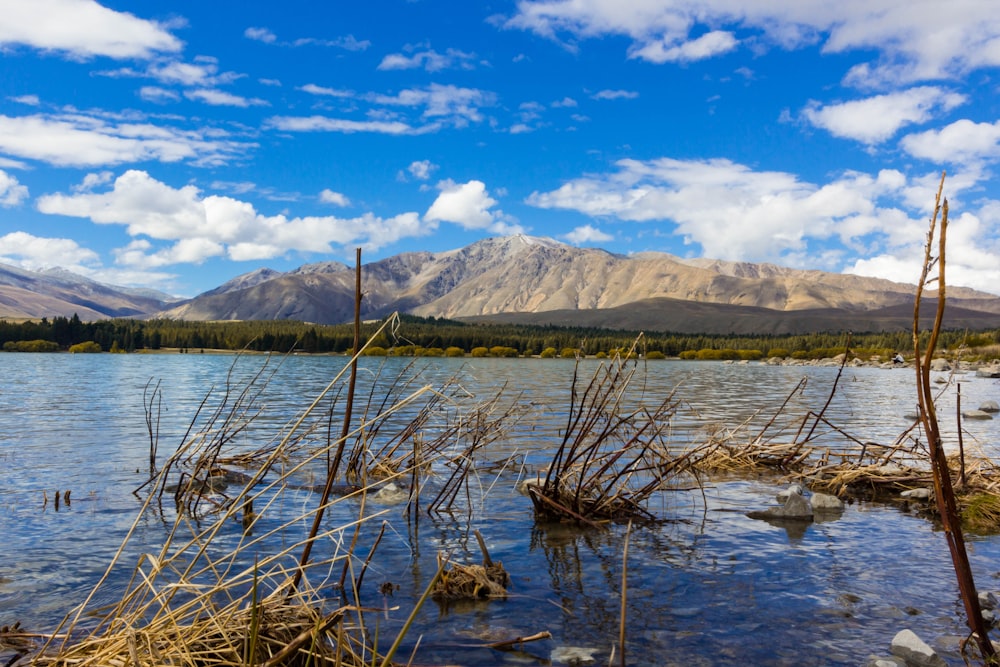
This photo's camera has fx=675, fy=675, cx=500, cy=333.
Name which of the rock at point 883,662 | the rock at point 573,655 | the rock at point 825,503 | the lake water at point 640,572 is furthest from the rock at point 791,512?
the rock at point 573,655

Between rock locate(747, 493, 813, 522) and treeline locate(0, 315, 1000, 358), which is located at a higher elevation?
treeline locate(0, 315, 1000, 358)

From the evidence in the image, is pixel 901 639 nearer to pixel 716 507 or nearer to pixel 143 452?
pixel 716 507

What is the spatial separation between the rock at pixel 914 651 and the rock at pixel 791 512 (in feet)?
16.9

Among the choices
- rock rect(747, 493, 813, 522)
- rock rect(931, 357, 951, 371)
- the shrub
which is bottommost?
the shrub

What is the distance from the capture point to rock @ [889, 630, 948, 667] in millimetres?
5738

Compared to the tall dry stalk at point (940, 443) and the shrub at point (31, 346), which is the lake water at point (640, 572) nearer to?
the tall dry stalk at point (940, 443)

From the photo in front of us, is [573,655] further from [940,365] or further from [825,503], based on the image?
[940,365]

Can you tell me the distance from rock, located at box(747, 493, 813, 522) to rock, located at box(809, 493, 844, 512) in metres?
0.60

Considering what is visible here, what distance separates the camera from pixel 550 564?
8766 millimetres

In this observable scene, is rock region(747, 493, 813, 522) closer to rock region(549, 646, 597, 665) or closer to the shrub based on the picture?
rock region(549, 646, 597, 665)

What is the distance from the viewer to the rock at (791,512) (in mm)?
11125

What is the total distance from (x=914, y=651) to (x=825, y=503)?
252 inches

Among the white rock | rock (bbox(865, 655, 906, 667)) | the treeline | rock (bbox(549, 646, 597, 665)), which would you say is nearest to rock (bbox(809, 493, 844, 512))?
the white rock

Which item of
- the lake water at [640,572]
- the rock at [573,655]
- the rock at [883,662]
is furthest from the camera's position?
the lake water at [640,572]
